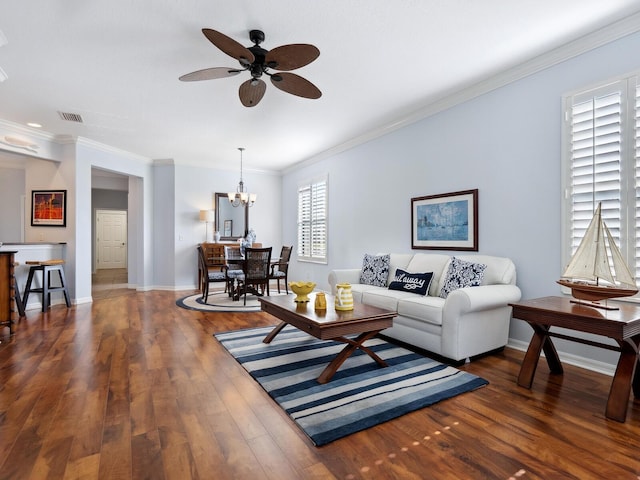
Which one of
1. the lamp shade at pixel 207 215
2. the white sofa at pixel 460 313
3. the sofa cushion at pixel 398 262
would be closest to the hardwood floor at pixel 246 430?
the white sofa at pixel 460 313

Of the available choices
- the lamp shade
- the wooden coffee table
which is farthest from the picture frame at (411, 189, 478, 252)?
the lamp shade

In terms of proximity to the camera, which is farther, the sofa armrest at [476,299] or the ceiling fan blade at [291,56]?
the sofa armrest at [476,299]

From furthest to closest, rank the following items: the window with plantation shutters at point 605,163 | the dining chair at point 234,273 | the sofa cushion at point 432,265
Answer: the dining chair at point 234,273 < the sofa cushion at point 432,265 < the window with plantation shutters at point 605,163

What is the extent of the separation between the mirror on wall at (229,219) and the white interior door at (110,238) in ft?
14.2

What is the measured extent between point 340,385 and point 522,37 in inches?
124

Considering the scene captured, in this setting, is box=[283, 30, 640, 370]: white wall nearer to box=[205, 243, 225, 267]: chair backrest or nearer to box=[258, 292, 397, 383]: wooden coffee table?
box=[258, 292, 397, 383]: wooden coffee table

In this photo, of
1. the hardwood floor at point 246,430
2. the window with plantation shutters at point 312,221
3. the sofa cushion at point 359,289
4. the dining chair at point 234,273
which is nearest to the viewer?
the hardwood floor at point 246,430

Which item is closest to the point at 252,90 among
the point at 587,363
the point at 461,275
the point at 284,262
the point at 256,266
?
the point at 461,275

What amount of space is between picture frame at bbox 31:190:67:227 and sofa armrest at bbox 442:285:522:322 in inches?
234

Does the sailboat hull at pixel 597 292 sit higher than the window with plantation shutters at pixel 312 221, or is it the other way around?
the window with plantation shutters at pixel 312 221

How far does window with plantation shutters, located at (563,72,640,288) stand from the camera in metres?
2.57

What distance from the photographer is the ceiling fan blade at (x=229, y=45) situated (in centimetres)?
217

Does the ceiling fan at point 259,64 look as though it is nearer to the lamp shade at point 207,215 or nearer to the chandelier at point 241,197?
the chandelier at point 241,197

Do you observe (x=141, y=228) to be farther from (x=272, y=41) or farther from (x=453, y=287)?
(x=453, y=287)
